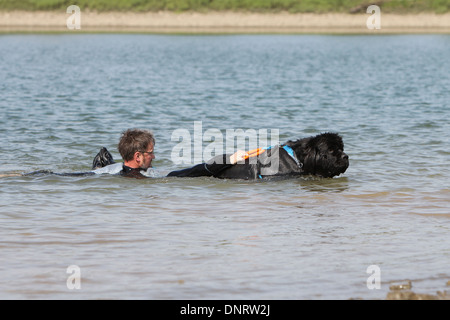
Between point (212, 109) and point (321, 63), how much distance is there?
2009 centimetres

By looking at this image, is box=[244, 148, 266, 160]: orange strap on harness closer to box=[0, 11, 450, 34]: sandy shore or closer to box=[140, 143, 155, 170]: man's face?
box=[140, 143, 155, 170]: man's face

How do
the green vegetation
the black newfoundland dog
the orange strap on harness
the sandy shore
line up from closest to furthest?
the orange strap on harness → the black newfoundland dog → the green vegetation → the sandy shore

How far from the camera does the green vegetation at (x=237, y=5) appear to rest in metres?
70.2

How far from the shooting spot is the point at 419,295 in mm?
5027

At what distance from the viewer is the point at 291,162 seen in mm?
9312

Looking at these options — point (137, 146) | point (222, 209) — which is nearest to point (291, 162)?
point (222, 209)

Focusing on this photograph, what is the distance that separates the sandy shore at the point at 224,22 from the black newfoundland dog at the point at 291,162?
61.4m

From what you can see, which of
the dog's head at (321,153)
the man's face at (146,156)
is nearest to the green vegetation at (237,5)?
the dog's head at (321,153)

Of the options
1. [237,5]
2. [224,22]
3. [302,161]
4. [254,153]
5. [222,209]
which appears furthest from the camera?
[224,22]

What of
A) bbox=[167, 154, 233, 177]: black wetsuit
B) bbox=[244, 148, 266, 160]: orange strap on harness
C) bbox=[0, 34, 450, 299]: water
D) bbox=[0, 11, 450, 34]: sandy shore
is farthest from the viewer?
bbox=[0, 11, 450, 34]: sandy shore

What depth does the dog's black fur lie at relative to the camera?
9094 mm

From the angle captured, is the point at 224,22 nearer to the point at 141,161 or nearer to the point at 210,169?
the point at 210,169

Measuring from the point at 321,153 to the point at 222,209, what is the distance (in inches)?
63.0

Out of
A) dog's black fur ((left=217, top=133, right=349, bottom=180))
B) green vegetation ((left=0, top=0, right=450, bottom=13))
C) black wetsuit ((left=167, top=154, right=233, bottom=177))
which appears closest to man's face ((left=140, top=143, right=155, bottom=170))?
black wetsuit ((left=167, top=154, right=233, bottom=177))
